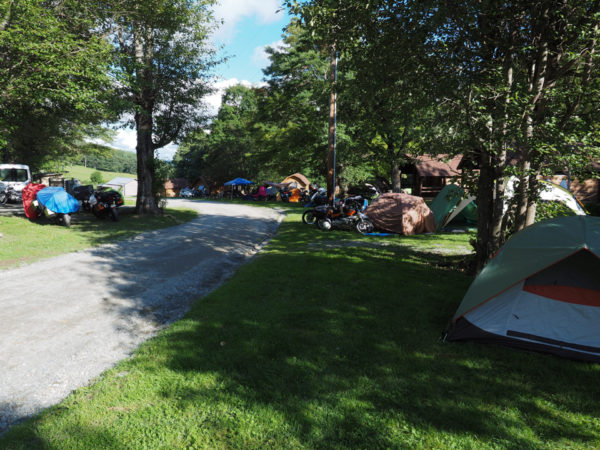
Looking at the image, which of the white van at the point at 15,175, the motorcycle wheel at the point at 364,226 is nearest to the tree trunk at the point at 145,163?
the motorcycle wheel at the point at 364,226

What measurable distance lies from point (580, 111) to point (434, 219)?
29.1 feet

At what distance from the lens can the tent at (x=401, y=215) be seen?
13539 millimetres

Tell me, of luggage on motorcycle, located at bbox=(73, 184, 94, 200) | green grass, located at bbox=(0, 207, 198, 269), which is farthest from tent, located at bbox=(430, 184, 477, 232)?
luggage on motorcycle, located at bbox=(73, 184, 94, 200)

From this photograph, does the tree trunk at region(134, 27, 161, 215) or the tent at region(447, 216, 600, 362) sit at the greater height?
the tree trunk at region(134, 27, 161, 215)

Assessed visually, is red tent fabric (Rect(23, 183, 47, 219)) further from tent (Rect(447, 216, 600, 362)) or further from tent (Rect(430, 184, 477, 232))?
tent (Rect(430, 184, 477, 232))

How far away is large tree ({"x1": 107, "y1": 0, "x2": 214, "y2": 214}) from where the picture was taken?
14.2 m

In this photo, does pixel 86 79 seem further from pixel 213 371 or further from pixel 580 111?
pixel 580 111

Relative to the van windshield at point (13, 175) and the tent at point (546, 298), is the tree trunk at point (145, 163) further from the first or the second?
the tent at point (546, 298)

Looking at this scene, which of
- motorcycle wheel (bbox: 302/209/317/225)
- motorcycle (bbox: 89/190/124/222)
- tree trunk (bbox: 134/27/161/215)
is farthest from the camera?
motorcycle wheel (bbox: 302/209/317/225)

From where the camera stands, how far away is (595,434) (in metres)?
2.83

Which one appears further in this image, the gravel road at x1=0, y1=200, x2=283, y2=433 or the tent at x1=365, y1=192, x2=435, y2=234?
the tent at x1=365, y1=192, x2=435, y2=234

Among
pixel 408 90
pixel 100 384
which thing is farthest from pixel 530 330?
pixel 408 90

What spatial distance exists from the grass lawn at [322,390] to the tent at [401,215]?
322 inches

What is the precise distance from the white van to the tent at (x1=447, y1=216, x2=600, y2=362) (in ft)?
88.7
